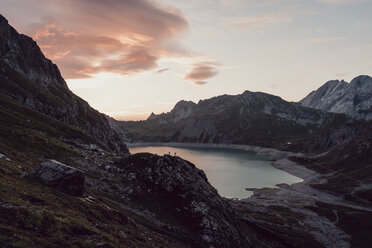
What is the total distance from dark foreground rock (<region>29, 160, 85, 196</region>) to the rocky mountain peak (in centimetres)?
15156

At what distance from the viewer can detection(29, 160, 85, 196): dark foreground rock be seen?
3253 centimetres

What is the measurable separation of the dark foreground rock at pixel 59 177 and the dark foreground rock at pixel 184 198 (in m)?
16.8

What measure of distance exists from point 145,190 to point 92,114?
138 metres

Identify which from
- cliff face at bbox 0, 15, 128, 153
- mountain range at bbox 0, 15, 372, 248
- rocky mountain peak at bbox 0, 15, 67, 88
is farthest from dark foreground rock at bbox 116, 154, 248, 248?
rocky mountain peak at bbox 0, 15, 67, 88

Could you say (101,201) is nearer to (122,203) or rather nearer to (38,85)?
(122,203)

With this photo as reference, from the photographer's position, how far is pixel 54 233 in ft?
69.5

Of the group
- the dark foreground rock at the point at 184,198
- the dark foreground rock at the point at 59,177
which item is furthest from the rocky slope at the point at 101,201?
the dark foreground rock at the point at 59,177

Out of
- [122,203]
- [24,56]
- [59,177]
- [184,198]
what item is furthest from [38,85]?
[59,177]

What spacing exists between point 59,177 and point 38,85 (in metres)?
139

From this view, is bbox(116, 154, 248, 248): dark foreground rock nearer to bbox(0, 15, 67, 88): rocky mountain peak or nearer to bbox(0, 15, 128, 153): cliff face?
bbox(0, 15, 128, 153): cliff face

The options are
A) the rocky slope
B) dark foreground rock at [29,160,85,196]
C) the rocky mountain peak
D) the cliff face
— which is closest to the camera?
the rocky slope

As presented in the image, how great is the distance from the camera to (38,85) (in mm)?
148250

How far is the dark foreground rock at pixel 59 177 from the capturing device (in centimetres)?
3253

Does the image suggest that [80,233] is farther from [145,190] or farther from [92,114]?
[92,114]
